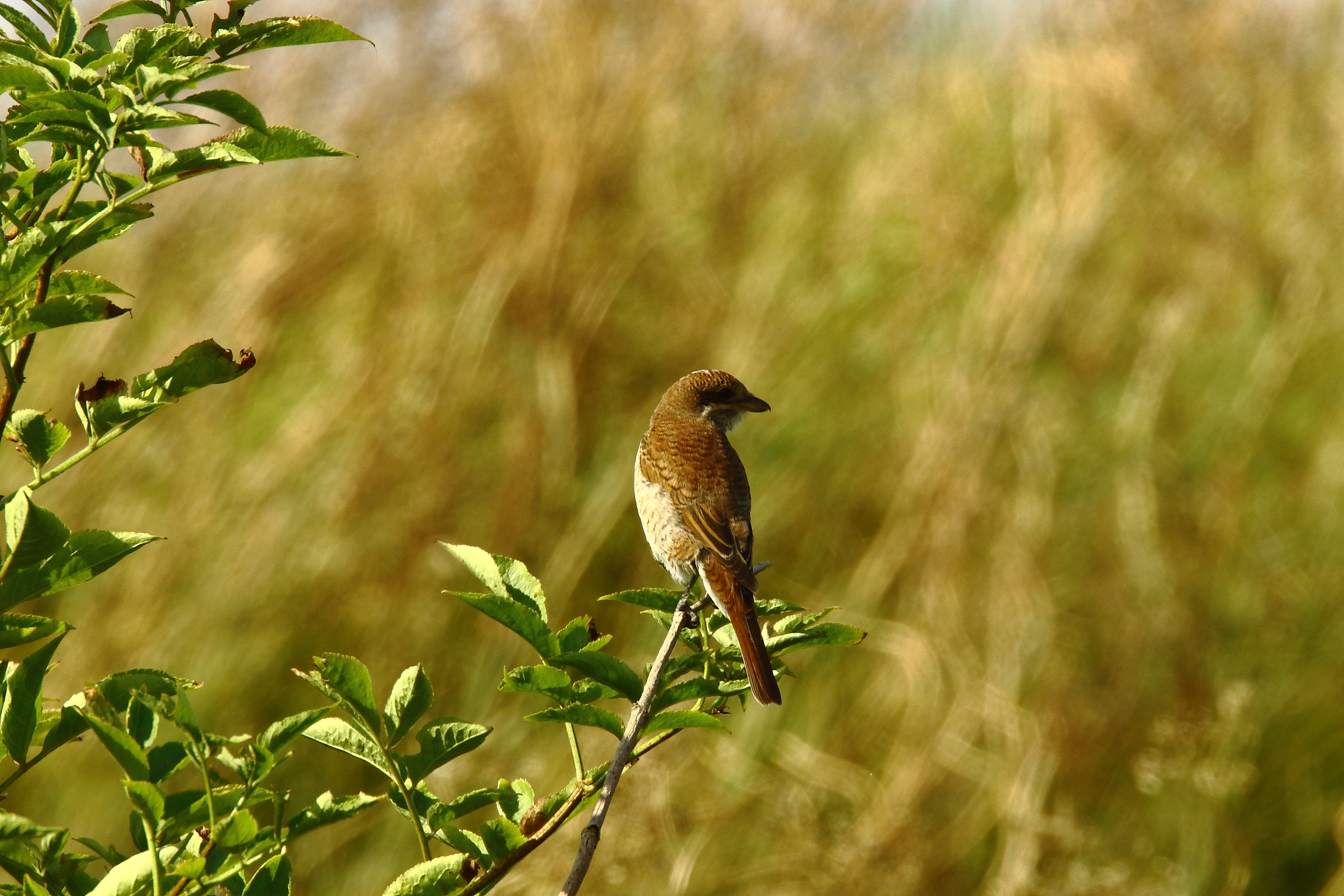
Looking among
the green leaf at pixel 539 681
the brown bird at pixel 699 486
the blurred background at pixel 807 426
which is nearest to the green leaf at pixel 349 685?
the green leaf at pixel 539 681

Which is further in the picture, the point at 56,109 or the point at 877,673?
the point at 877,673

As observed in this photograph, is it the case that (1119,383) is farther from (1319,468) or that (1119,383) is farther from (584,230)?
(584,230)

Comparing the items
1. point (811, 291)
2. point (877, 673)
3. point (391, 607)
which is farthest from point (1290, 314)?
point (391, 607)

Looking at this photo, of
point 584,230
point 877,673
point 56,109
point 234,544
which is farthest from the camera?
point 584,230

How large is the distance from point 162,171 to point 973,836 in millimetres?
4534

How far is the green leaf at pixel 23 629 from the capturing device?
114 centimetres

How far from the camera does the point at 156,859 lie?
1.00 metres

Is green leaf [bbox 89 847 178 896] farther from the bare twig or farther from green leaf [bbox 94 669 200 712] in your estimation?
the bare twig

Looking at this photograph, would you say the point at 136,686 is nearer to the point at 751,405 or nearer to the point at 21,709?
the point at 21,709

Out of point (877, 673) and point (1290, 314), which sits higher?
point (1290, 314)

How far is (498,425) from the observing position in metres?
5.30

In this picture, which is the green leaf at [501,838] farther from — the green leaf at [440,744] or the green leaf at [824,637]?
the green leaf at [824,637]

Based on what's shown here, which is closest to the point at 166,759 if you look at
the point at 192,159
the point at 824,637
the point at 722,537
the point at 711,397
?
the point at 192,159

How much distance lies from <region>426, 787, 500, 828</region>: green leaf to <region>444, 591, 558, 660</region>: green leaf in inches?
5.9
